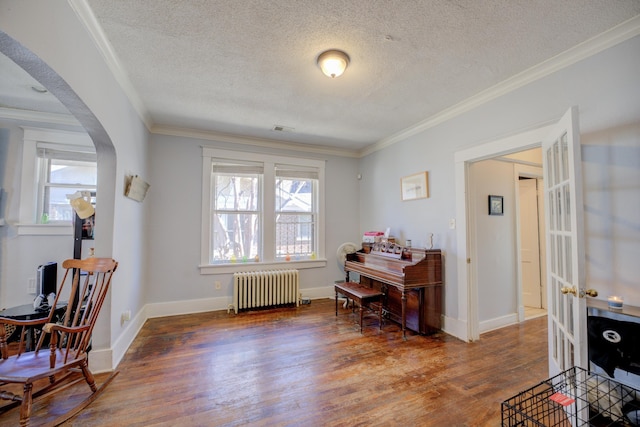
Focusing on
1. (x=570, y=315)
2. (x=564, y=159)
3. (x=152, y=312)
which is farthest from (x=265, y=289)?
(x=564, y=159)

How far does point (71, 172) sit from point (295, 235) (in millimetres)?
3104

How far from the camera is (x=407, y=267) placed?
115 inches

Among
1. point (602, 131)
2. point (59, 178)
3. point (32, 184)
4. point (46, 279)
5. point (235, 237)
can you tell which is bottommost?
point (46, 279)

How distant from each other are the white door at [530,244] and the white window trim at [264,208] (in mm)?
3139

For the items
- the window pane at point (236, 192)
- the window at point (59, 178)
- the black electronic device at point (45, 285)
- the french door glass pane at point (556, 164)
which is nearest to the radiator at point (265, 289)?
the window pane at point (236, 192)

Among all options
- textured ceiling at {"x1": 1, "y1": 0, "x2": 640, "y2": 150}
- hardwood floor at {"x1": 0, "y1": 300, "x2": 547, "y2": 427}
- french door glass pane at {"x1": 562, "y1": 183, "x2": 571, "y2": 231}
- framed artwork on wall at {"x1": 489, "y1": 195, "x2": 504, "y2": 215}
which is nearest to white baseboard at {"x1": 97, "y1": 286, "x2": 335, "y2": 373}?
hardwood floor at {"x1": 0, "y1": 300, "x2": 547, "y2": 427}

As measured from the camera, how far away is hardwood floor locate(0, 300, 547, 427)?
1719 mm

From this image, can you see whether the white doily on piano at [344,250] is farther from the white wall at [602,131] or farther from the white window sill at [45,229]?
the white window sill at [45,229]

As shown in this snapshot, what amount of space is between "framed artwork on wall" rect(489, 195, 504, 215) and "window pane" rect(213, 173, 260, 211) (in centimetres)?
330

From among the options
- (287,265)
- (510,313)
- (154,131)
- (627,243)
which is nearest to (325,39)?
(627,243)

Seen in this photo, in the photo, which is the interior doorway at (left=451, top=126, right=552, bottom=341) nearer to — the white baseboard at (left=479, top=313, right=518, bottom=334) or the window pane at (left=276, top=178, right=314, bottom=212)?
the white baseboard at (left=479, top=313, right=518, bottom=334)

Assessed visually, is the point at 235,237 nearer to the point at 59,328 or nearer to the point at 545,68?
the point at 59,328

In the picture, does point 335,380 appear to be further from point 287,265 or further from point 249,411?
point 287,265

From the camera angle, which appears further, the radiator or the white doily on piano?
the white doily on piano
